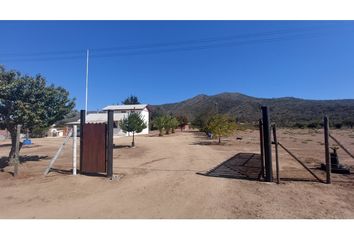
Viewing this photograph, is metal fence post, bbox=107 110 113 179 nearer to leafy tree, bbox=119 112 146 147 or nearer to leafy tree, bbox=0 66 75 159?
leafy tree, bbox=0 66 75 159

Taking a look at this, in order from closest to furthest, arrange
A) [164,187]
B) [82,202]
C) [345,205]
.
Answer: [345,205] → [82,202] → [164,187]

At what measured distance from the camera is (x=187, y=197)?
21.8 ft

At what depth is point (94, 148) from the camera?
32.6 feet

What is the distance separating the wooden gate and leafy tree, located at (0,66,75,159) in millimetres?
3489

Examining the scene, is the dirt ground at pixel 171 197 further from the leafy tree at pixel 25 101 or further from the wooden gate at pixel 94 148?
the leafy tree at pixel 25 101

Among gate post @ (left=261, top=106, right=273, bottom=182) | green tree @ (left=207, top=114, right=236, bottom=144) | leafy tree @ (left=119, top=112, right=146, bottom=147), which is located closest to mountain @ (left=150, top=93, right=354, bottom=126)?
green tree @ (left=207, top=114, right=236, bottom=144)

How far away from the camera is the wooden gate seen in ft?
32.1

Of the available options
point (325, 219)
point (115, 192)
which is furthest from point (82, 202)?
point (325, 219)

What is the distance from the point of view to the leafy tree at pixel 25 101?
11680 millimetres

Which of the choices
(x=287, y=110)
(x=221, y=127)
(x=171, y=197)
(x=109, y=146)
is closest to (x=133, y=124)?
(x=221, y=127)

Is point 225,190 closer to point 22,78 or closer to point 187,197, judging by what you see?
point 187,197

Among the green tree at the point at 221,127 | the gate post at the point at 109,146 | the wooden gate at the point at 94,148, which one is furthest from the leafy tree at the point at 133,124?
the gate post at the point at 109,146

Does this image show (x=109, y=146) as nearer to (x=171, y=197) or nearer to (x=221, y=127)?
(x=171, y=197)
